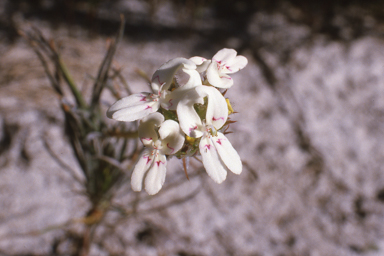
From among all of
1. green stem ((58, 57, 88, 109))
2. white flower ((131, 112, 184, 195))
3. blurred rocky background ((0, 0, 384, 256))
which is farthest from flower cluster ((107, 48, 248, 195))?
blurred rocky background ((0, 0, 384, 256))

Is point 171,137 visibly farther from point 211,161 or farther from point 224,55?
point 224,55

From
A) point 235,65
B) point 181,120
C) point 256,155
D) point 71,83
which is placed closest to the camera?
point 181,120

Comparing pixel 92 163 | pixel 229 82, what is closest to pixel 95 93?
pixel 92 163

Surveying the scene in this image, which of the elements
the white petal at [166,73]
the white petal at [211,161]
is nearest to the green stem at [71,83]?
the white petal at [166,73]

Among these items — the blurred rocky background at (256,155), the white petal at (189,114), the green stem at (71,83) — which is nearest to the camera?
the white petal at (189,114)

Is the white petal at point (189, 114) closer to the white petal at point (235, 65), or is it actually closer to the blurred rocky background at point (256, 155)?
the white petal at point (235, 65)

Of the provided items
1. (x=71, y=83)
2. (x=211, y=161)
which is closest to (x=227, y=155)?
(x=211, y=161)

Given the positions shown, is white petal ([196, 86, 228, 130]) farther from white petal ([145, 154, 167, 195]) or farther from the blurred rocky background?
the blurred rocky background
